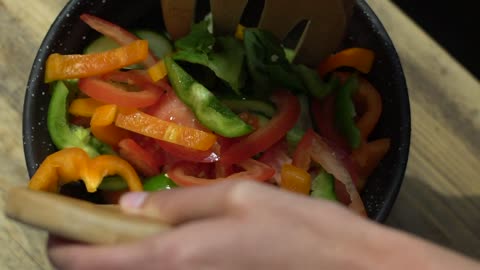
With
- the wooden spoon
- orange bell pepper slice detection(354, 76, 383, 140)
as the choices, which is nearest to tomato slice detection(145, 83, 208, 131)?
the wooden spoon

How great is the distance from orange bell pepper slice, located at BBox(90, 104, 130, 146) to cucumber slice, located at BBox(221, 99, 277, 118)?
14cm

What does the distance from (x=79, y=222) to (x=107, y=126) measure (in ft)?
1.29

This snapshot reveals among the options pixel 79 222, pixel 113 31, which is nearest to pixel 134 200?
pixel 79 222

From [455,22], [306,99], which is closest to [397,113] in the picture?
[306,99]

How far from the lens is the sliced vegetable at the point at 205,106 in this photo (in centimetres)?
78

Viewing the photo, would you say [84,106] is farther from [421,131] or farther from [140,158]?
[421,131]

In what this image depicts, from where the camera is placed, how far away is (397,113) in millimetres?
816

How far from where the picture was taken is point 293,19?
80 cm

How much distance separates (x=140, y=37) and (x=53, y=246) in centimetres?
49

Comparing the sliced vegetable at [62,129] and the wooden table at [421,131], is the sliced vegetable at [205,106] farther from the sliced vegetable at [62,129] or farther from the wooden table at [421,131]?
the wooden table at [421,131]

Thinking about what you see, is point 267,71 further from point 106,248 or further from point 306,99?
point 106,248

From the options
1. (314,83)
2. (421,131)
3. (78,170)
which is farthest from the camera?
(421,131)

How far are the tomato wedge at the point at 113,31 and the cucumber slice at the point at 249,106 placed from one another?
0.11 m

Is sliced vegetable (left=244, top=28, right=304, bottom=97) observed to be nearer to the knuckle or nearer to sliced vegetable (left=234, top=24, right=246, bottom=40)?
sliced vegetable (left=234, top=24, right=246, bottom=40)
